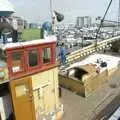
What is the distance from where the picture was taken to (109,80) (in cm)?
2122

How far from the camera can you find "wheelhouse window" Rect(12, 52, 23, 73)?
11729 millimetres

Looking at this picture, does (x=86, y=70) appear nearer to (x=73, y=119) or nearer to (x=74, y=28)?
(x=73, y=119)

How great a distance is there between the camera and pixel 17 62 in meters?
11.9

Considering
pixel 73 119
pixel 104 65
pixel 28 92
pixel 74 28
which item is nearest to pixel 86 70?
pixel 104 65

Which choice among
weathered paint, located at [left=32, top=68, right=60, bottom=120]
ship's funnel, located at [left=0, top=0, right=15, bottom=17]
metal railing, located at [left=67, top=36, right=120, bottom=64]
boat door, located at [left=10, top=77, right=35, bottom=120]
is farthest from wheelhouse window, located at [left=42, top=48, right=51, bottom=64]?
metal railing, located at [left=67, top=36, right=120, bottom=64]

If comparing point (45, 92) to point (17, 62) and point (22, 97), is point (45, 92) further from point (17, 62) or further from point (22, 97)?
point (17, 62)

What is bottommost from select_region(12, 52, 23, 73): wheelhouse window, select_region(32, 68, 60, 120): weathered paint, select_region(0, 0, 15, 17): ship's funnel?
select_region(32, 68, 60, 120): weathered paint

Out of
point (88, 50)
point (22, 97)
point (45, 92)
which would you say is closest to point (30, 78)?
point (22, 97)

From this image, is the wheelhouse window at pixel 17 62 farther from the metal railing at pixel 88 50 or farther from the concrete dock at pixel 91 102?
the metal railing at pixel 88 50

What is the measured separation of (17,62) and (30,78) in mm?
1107

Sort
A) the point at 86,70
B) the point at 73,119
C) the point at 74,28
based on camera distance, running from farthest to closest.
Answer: the point at 74,28 → the point at 86,70 → the point at 73,119

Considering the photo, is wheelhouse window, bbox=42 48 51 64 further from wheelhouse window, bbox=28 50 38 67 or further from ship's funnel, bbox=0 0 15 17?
ship's funnel, bbox=0 0 15 17

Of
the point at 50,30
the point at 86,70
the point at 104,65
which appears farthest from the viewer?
the point at 104,65

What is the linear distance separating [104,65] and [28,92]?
10.2 metres
